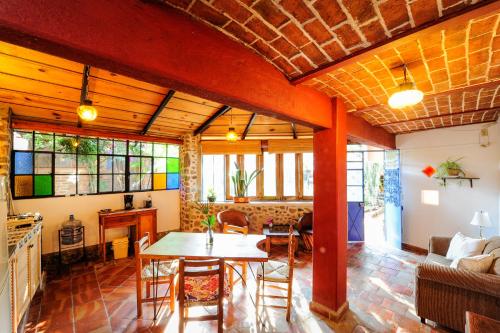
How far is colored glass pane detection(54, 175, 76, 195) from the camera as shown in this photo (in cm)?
436

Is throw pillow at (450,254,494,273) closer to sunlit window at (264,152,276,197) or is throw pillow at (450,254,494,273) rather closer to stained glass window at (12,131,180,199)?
sunlit window at (264,152,276,197)

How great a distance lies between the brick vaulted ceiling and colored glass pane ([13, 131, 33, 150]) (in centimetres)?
442

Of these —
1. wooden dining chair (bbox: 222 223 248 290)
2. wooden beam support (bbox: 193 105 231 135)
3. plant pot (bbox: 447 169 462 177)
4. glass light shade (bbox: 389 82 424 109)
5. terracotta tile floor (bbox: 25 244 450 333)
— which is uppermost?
wooden beam support (bbox: 193 105 231 135)

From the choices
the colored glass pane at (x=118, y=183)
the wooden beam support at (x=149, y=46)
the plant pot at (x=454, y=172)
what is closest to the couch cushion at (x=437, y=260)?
the plant pot at (x=454, y=172)

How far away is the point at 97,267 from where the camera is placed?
14.0 feet

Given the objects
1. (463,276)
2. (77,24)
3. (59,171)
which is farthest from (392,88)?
(59,171)

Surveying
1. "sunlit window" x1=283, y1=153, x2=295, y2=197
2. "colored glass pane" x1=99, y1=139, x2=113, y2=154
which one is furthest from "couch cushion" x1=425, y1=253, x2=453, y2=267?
"colored glass pane" x1=99, y1=139, x2=113, y2=154

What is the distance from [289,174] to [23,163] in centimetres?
541

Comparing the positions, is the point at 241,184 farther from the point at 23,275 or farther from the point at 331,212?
the point at 23,275

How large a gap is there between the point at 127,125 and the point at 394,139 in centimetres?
615

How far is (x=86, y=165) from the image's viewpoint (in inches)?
186

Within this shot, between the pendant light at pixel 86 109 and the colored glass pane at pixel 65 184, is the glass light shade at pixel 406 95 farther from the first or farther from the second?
the colored glass pane at pixel 65 184

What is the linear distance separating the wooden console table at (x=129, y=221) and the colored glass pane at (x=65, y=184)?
740 millimetres

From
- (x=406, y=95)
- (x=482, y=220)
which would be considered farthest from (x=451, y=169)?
(x=406, y=95)
